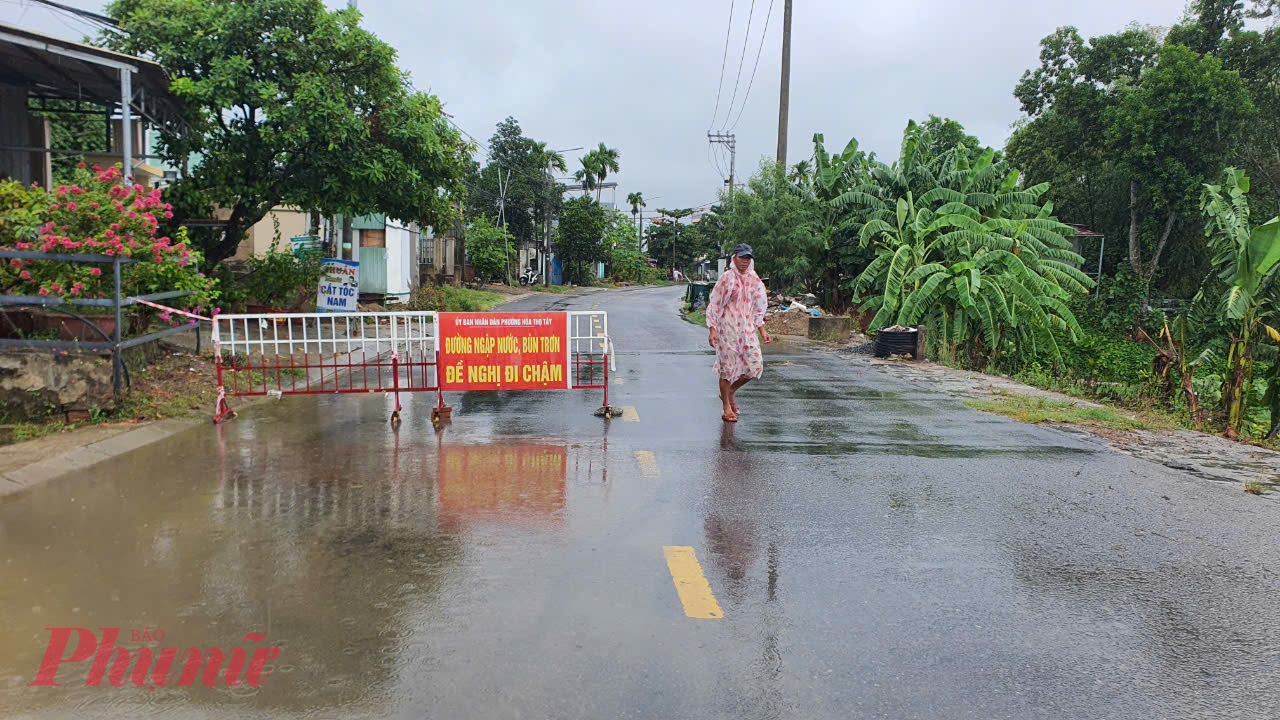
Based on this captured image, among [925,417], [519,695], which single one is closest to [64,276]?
[519,695]

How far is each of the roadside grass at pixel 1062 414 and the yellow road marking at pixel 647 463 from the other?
190 inches

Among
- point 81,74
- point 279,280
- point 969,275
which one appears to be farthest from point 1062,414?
point 81,74

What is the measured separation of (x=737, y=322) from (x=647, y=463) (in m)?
2.47

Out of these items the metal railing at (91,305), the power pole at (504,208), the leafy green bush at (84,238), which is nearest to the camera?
the metal railing at (91,305)

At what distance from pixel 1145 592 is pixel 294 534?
16.1 feet

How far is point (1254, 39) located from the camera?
3052 cm

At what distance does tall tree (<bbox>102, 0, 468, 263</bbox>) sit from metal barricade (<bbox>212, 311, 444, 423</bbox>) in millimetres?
2773

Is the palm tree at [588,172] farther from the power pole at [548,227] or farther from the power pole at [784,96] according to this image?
the power pole at [784,96]

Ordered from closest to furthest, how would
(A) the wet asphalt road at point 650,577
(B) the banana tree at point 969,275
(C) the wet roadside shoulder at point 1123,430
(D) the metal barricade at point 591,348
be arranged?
(A) the wet asphalt road at point 650,577 < (C) the wet roadside shoulder at point 1123,430 < (D) the metal barricade at point 591,348 < (B) the banana tree at point 969,275

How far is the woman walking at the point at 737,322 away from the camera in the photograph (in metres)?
9.23

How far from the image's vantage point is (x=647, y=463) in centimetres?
742

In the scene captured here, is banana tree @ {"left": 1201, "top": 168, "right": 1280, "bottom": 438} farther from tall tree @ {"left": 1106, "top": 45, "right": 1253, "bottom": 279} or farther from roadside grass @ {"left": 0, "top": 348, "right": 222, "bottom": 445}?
tall tree @ {"left": 1106, "top": 45, "right": 1253, "bottom": 279}

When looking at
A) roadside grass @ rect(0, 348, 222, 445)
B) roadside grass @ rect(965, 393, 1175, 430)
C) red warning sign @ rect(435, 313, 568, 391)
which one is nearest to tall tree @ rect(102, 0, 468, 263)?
roadside grass @ rect(0, 348, 222, 445)
